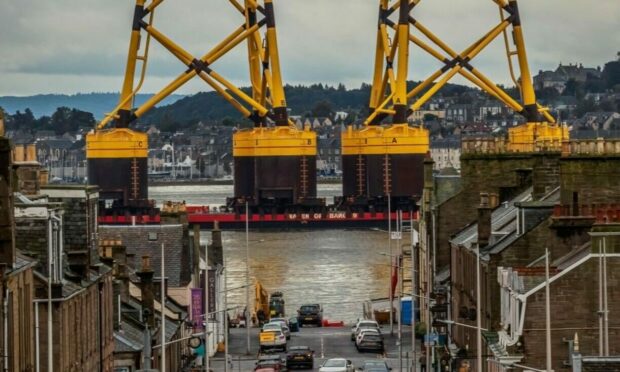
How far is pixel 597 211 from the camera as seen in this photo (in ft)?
87.7

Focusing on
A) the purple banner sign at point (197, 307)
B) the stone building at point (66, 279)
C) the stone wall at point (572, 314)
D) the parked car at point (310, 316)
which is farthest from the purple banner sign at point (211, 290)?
the stone wall at point (572, 314)

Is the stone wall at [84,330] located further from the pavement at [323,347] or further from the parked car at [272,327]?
the parked car at [272,327]

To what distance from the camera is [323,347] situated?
50.5 m

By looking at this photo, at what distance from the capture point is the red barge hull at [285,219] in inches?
6093

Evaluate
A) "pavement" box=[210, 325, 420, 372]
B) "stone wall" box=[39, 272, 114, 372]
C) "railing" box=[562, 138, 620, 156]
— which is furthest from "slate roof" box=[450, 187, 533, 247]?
"stone wall" box=[39, 272, 114, 372]

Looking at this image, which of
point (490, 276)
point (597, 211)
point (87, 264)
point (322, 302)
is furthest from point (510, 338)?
point (322, 302)

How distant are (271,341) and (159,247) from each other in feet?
16.3

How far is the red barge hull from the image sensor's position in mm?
154750

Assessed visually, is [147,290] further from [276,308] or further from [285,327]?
[276,308]

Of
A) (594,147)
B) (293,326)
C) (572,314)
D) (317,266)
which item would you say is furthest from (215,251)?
(317,266)

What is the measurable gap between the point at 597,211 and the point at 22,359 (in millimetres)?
6655

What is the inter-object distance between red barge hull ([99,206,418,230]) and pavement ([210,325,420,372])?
94931mm

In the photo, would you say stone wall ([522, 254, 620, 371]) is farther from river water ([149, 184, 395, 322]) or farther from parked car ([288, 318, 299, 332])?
river water ([149, 184, 395, 322])

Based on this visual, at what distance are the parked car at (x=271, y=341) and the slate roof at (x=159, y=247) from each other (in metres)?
3.51
